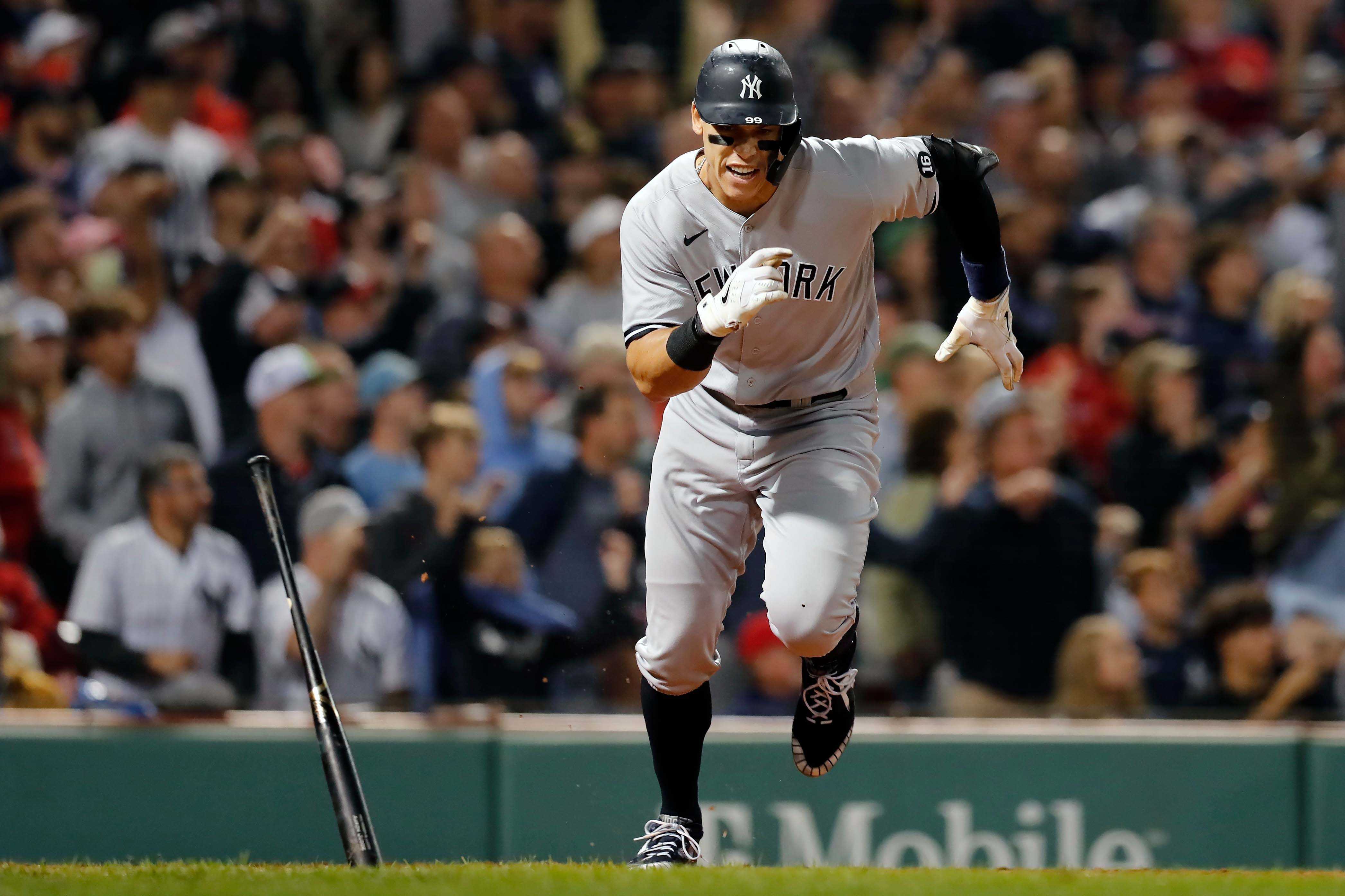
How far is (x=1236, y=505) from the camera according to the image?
21.1 feet

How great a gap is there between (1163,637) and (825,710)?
2233 mm

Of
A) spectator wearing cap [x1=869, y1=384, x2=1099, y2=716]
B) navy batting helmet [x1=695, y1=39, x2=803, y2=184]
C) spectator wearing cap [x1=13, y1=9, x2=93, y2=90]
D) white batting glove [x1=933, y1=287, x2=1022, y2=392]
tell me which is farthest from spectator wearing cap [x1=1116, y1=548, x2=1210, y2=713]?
spectator wearing cap [x1=13, y1=9, x2=93, y2=90]

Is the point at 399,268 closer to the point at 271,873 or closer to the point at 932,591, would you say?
the point at 932,591

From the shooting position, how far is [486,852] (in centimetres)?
557

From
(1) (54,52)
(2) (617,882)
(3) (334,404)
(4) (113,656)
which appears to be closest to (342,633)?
(4) (113,656)

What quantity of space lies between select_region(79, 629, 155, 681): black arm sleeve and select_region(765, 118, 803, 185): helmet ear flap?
112 inches

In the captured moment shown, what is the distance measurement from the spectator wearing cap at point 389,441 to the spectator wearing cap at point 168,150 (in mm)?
1225

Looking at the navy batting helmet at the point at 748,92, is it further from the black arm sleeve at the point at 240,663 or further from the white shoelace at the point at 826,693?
the black arm sleeve at the point at 240,663

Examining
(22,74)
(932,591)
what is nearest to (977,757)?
(932,591)

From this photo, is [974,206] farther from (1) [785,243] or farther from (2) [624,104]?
(2) [624,104]

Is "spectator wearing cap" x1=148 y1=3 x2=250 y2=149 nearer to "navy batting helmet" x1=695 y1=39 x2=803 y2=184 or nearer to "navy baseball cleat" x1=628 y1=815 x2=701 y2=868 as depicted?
Result: "navy batting helmet" x1=695 y1=39 x2=803 y2=184

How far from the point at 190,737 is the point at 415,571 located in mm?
870

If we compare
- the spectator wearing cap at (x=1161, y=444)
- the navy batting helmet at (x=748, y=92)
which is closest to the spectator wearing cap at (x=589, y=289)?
the spectator wearing cap at (x=1161, y=444)

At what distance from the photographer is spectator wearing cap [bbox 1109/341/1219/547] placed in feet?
21.2
